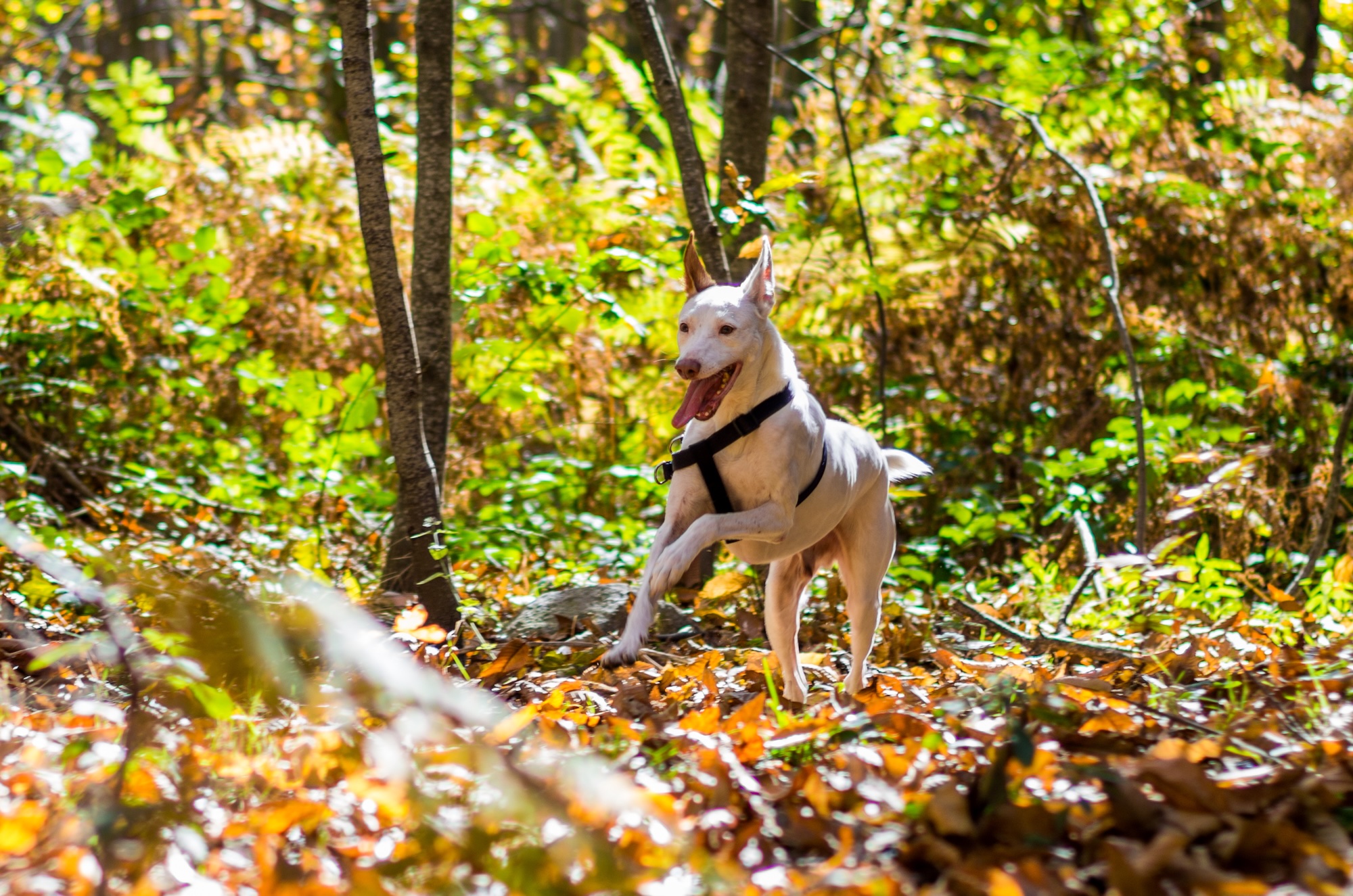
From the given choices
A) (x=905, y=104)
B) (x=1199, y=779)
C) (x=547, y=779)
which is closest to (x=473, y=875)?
(x=547, y=779)

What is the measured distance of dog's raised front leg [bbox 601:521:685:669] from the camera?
3361 millimetres

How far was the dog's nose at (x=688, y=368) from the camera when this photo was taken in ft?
12.2

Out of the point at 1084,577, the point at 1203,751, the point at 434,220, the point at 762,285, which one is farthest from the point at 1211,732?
the point at 434,220

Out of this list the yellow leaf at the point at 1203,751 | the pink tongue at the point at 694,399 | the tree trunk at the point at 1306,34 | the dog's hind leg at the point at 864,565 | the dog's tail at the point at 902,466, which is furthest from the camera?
the tree trunk at the point at 1306,34

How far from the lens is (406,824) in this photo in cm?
268

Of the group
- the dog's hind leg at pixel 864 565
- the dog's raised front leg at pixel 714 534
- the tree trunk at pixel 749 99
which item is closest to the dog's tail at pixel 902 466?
the dog's hind leg at pixel 864 565

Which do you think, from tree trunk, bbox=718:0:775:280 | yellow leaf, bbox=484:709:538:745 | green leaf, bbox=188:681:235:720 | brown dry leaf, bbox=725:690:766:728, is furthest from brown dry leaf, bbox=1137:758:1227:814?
tree trunk, bbox=718:0:775:280

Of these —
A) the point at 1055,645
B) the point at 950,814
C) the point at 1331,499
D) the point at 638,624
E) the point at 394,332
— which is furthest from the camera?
the point at 1331,499

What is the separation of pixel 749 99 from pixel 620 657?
4802mm

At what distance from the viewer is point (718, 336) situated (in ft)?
12.8

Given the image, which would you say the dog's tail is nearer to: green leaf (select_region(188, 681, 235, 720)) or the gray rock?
the gray rock

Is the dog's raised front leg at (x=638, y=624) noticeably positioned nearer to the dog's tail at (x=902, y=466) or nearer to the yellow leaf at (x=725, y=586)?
the dog's tail at (x=902, y=466)

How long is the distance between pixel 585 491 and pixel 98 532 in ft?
10.9

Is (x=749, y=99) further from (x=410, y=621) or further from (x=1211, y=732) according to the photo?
(x=1211, y=732)
